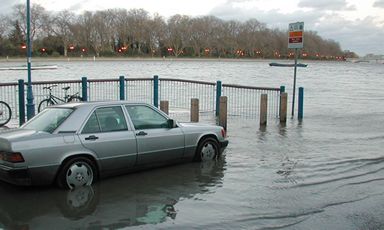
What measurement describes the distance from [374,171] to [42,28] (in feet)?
455

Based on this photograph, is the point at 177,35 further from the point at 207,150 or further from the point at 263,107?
the point at 207,150

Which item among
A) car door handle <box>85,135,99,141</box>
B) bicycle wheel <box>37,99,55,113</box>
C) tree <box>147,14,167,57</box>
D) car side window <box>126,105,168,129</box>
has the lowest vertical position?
bicycle wheel <box>37,99,55,113</box>

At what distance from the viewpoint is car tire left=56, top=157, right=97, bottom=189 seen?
728cm

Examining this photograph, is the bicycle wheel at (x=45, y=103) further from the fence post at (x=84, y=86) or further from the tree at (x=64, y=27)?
the tree at (x=64, y=27)

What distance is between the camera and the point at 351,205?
6883 millimetres

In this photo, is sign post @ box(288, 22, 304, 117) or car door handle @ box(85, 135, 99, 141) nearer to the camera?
car door handle @ box(85, 135, 99, 141)

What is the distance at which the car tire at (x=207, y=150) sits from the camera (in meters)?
9.41

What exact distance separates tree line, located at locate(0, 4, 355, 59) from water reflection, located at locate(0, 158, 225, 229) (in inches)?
4265

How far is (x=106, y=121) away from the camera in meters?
7.99

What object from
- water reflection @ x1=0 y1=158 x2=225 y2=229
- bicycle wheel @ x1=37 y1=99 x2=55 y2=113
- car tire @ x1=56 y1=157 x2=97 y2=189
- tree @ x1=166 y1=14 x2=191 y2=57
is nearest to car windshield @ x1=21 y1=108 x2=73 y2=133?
car tire @ x1=56 y1=157 x2=97 y2=189

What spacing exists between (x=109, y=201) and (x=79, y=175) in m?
0.83

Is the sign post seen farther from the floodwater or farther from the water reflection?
the water reflection

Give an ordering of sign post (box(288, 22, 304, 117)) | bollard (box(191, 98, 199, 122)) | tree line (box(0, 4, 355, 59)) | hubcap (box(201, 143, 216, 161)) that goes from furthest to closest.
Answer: tree line (box(0, 4, 355, 59))
sign post (box(288, 22, 304, 117))
bollard (box(191, 98, 199, 122))
hubcap (box(201, 143, 216, 161))

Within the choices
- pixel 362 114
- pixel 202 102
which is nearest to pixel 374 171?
pixel 362 114
